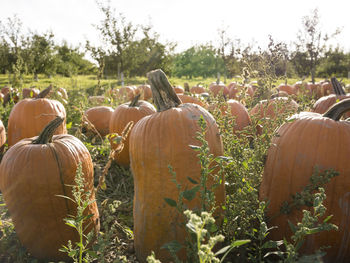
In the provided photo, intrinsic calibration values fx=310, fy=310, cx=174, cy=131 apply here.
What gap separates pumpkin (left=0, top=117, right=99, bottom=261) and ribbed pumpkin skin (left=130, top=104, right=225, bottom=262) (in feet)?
1.27

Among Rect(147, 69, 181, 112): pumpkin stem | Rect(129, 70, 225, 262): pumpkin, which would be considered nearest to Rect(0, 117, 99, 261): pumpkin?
Rect(129, 70, 225, 262): pumpkin

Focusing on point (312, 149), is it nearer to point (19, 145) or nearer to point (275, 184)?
point (275, 184)

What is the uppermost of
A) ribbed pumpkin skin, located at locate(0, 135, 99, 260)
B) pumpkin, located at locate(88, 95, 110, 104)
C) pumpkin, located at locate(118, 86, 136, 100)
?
pumpkin, located at locate(118, 86, 136, 100)

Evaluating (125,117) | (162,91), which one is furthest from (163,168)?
(125,117)

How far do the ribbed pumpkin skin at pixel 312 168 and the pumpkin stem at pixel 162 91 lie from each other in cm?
74

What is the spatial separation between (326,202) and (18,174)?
1.93 m

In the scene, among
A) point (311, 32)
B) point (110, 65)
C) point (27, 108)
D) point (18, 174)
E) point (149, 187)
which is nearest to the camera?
point (149, 187)

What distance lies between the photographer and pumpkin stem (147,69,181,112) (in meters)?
2.07

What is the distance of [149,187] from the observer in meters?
1.92

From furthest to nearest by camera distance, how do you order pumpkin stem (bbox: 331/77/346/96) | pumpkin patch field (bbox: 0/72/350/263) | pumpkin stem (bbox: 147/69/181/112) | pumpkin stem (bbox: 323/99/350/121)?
pumpkin stem (bbox: 331/77/346/96)
pumpkin stem (bbox: 147/69/181/112)
pumpkin stem (bbox: 323/99/350/121)
pumpkin patch field (bbox: 0/72/350/263)

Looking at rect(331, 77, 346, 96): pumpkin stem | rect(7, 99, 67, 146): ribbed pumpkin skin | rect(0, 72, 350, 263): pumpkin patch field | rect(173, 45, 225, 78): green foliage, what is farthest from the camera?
rect(173, 45, 225, 78): green foliage

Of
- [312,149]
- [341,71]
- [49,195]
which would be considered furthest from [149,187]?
[341,71]

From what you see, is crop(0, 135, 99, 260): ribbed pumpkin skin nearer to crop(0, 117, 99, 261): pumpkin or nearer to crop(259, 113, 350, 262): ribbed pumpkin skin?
crop(0, 117, 99, 261): pumpkin

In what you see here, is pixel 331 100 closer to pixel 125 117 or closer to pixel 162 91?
pixel 125 117
